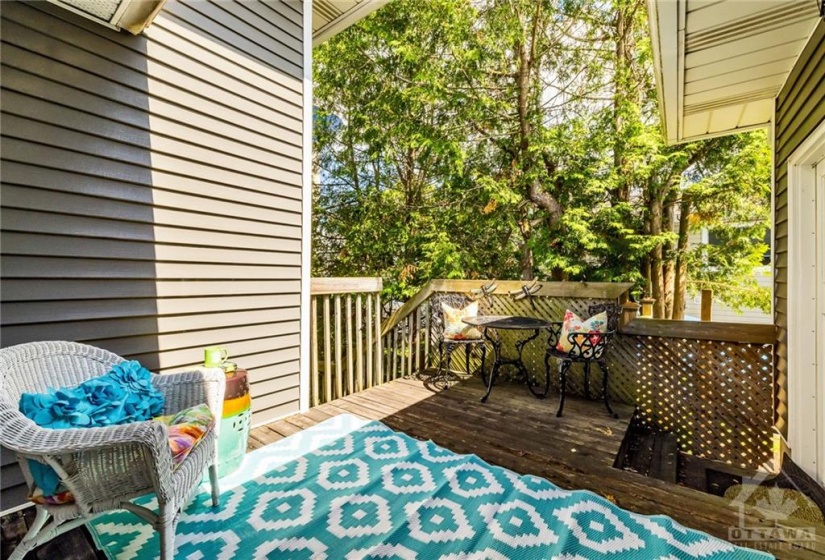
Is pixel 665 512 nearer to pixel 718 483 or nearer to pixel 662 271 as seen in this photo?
pixel 718 483

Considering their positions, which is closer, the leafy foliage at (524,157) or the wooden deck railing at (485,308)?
the wooden deck railing at (485,308)

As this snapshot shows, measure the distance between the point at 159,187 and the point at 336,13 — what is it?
2397mm

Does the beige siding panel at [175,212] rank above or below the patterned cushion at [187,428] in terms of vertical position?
above

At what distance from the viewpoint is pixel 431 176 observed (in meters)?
7.00

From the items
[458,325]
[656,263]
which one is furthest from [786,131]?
[656,263]

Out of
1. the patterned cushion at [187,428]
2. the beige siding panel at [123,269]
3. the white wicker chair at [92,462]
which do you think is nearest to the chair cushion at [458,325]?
the beige siding panel at [123,269]

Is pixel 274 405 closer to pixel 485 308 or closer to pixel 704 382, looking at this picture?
pixel 485 308

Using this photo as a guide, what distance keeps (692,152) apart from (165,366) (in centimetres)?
658

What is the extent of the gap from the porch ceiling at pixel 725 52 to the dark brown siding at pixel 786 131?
12 centimetres

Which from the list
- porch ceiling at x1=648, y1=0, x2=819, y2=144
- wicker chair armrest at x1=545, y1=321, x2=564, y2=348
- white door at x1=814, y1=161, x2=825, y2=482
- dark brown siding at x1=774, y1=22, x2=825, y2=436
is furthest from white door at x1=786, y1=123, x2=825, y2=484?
wicker chair armrest at x1=545, y1=321, x2=564, y2=348

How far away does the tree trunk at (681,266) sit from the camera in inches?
227

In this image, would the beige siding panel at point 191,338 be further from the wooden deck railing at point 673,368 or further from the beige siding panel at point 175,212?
the beige siding panel at point 175,212

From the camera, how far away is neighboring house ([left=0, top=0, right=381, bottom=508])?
6.34 ft

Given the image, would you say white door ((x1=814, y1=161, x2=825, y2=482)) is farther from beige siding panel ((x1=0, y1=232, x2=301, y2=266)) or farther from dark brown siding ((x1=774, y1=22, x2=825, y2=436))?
beige siding panel ((x1=0, y1=232, x2=301, y2=266))
